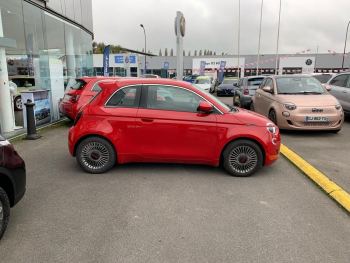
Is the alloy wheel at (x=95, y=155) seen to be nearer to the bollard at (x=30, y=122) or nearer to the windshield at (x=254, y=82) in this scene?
the bollard at (x=30, y=122)

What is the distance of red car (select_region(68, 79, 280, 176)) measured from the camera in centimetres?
541

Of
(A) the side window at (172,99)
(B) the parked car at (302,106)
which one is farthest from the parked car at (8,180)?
(B) the parked car at (302,106)

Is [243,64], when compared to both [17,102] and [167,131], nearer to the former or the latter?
[17,102]

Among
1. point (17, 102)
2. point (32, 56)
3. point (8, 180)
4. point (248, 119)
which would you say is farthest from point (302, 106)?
point (17, 102)

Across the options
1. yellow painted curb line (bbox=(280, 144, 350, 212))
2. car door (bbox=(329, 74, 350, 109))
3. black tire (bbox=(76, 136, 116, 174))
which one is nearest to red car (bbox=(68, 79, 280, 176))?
black tire (bbox=(76, 136, 116, 174))

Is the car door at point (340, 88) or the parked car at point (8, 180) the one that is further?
the car door at point (340, 88)

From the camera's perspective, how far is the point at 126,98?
5598 millimetres

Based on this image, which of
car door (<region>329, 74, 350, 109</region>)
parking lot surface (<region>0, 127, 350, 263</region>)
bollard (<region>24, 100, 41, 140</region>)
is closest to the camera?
parking lot surface (<region>0, 127, 350, 263</region>)

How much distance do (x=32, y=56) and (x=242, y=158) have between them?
9103 mm

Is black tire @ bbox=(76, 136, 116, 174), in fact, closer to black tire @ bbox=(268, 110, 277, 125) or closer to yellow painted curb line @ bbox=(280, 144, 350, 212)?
yellow painted curb line @ bbox=(280, 144, 350, 212)

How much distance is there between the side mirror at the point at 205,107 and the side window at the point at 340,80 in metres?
8.15

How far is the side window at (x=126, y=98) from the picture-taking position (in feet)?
18.3

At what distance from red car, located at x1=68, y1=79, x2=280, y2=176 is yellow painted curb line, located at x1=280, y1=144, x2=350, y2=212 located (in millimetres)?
703

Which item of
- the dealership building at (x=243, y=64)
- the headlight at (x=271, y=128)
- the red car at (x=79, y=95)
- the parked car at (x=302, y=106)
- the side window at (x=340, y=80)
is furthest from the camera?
the dealership building at (x=243, y=64)
